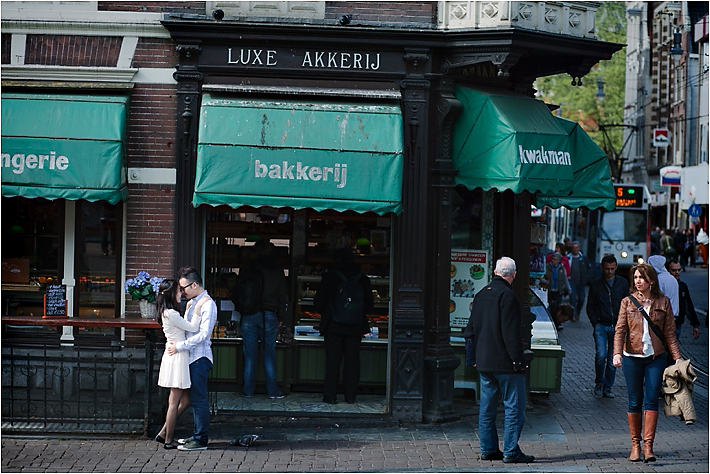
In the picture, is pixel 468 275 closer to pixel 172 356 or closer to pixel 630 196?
pixel 172 356

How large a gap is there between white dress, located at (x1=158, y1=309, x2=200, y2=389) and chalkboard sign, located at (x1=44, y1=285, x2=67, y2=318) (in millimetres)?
1670

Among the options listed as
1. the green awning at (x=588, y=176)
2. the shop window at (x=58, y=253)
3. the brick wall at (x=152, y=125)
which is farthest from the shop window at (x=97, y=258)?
the green awning at (x=588, y=176)

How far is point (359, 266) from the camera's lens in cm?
1252

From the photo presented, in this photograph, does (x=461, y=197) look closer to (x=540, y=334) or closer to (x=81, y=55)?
(x=540, y=334)

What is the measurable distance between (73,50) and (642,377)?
6.87m

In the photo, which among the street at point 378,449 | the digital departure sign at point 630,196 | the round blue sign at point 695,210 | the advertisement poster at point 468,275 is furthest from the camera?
the round blue sign at point 695,210

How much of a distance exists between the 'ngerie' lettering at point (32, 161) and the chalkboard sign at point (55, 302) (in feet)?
4.16

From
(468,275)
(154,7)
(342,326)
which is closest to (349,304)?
(342,326)

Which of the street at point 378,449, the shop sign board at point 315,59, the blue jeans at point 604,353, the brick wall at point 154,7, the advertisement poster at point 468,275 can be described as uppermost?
the brick wall at point 154,7

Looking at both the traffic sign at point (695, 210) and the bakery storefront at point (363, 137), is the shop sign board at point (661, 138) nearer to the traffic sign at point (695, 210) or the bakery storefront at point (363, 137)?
the traffic sign at point (695, 210)

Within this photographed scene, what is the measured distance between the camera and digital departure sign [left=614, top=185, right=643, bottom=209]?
32.6 metres

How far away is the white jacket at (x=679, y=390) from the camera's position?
9328 mm

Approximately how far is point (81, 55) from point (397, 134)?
3.57 meters

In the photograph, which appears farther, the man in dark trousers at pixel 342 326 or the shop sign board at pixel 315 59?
the man in dark trousers at pixel 342 326
